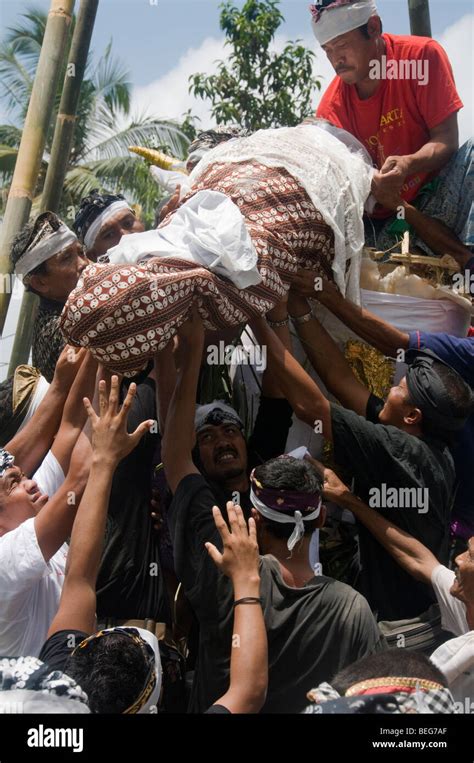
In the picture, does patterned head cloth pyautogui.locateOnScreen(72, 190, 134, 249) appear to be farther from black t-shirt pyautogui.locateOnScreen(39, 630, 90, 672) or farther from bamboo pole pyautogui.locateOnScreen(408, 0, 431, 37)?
bamboo pole pyautogui.locateOnScreen(408, 0, 431, 37)

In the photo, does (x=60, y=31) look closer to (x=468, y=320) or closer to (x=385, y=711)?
(x=468, y=320)

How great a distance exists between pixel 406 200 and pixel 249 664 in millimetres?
2300

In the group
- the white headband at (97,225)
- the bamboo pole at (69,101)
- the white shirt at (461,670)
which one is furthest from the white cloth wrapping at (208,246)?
the bamboo pole at (69,101)

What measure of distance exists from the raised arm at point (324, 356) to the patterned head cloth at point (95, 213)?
3.35 ft

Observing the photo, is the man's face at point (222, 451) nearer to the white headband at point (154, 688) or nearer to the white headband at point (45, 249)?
the white headband at point (45, 249)

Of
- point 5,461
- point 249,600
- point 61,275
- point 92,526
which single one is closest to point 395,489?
point 249,600

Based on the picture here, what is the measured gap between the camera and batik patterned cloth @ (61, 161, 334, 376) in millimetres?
3322

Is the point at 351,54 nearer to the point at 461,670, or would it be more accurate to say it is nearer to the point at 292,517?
the point at 292,517

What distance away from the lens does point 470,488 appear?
157 inches

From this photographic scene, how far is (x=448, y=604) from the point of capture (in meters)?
3.42

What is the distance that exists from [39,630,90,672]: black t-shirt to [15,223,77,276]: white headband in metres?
1.73

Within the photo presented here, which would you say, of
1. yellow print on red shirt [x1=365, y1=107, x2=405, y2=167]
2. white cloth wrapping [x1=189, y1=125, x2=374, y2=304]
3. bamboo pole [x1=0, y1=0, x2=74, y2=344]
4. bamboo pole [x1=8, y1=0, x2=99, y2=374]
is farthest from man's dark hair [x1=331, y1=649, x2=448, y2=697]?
bamboo pole [x1=8, y1=0, x2=99, y2=374]

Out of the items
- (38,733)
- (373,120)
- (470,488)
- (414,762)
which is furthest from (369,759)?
(373,120)

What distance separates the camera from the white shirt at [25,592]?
327cm
